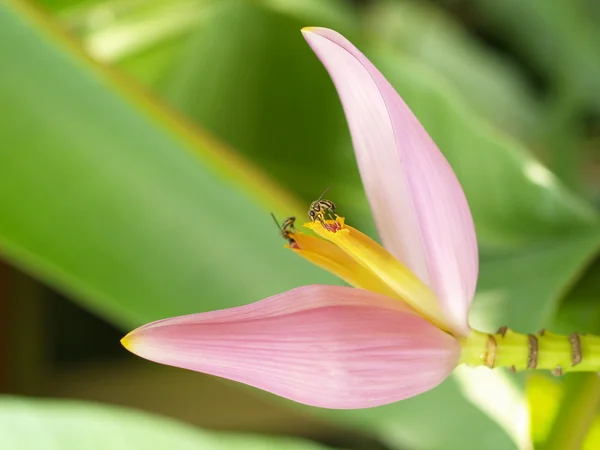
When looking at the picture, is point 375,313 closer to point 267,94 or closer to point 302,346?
point 302,346

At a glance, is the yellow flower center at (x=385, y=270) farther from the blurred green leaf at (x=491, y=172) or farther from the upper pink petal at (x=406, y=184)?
the blurred green leaf at (x=491, y=172)

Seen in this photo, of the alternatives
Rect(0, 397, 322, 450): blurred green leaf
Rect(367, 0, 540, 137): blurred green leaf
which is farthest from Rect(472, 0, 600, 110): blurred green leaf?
Rect(0, 397, 322, 450): blurred green leaf

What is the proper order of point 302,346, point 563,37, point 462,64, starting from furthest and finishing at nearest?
point 462,64
point 563,37
point 302,346

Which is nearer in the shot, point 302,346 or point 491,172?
point 302,346

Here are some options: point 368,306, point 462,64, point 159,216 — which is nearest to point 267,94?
point 159,216

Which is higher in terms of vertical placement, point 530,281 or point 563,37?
point 563,37

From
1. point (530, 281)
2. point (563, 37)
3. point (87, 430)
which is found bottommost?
point (87, 430)

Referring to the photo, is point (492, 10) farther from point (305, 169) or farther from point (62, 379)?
point (62, 379)

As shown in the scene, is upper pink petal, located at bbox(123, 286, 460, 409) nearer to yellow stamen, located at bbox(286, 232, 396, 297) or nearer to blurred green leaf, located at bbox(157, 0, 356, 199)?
yellow stamen, located at bbox(286, 232, 396, 297)
